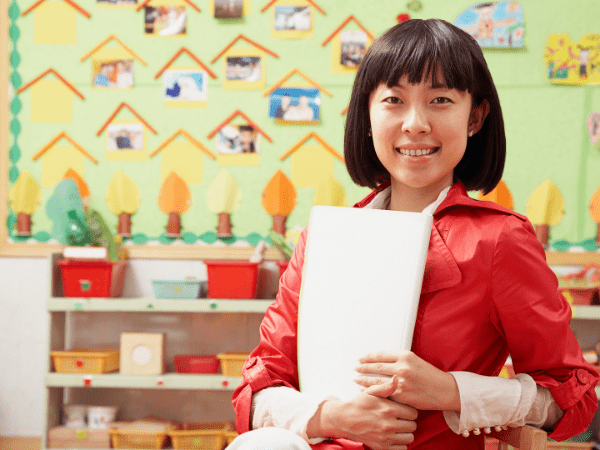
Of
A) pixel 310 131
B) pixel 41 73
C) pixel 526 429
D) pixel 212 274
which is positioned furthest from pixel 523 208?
pixel 41 73

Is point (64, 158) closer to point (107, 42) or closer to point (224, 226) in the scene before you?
point (107, 42)

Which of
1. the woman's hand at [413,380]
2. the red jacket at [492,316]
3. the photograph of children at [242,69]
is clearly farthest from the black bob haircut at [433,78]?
the photograph of children at [242,69]

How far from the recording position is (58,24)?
2.59 metres

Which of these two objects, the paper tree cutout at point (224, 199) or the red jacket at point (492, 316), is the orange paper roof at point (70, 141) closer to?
the paper tree cutout at point (224, 199)

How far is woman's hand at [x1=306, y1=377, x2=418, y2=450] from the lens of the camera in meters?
0.78

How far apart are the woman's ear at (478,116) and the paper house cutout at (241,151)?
167 centimetres

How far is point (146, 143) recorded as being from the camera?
8.47 ft

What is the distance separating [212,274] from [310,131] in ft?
2.67

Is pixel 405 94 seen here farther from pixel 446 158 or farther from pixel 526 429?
pixel 526 429

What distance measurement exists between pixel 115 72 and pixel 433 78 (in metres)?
2.11

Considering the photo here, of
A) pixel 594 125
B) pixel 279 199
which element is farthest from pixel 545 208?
pixel 279 199

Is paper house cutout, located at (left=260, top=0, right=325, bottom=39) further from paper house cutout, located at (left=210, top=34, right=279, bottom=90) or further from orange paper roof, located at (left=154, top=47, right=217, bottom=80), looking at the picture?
orange paper roof, located at (left=154, top=47, right=217, bottom=80)

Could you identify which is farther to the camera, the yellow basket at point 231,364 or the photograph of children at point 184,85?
the photograph of children at point 184,85

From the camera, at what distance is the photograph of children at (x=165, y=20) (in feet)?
8.41
